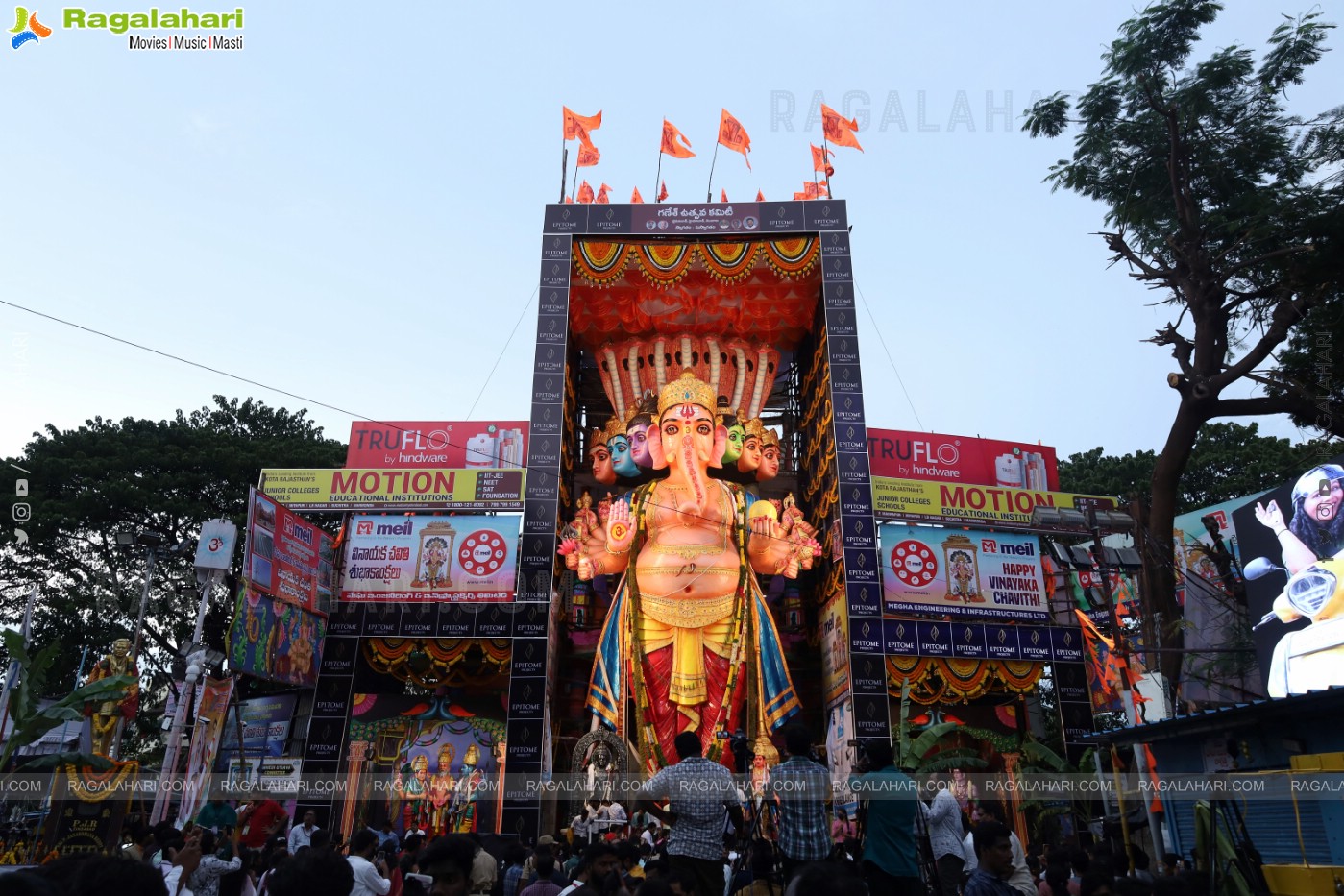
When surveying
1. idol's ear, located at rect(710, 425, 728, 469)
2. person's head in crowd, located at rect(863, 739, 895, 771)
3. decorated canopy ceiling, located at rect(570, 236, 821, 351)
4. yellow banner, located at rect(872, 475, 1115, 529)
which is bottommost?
person's head in crowd, located at rect(863, 739, 895, 771)

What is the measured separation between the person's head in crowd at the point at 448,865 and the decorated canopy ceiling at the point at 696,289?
717 inches

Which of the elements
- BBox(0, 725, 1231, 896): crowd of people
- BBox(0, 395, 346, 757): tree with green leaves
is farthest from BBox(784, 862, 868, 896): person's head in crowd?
BBox(0, 395, 346, 757): tree with green leaves

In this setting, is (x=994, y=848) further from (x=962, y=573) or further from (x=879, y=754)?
(x=962, y=573)

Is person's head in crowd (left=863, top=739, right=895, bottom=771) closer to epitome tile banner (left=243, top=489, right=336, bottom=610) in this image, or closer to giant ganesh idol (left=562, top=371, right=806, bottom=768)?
giant ganesh idol (left=562, top=371, right=806, bottom=768)

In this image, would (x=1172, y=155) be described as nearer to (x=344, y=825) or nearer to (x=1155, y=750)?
(x=1155, y=750)

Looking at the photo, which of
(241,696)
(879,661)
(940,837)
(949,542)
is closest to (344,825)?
(241,696)

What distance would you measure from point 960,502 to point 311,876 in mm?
19958

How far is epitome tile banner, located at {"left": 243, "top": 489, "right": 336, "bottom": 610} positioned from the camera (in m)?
17.9

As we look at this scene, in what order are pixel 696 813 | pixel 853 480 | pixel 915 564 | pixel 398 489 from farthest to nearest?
1. pixel 398 489
2. pixel 915 564
3. pixel 853 480
4. pixel 696 813

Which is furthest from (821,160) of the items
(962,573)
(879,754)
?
(879,754)

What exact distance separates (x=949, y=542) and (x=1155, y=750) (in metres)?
11.6

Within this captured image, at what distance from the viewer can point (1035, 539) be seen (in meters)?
21.8

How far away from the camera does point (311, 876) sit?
3.34 m

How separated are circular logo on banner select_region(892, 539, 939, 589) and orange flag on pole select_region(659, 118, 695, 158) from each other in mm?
10162
